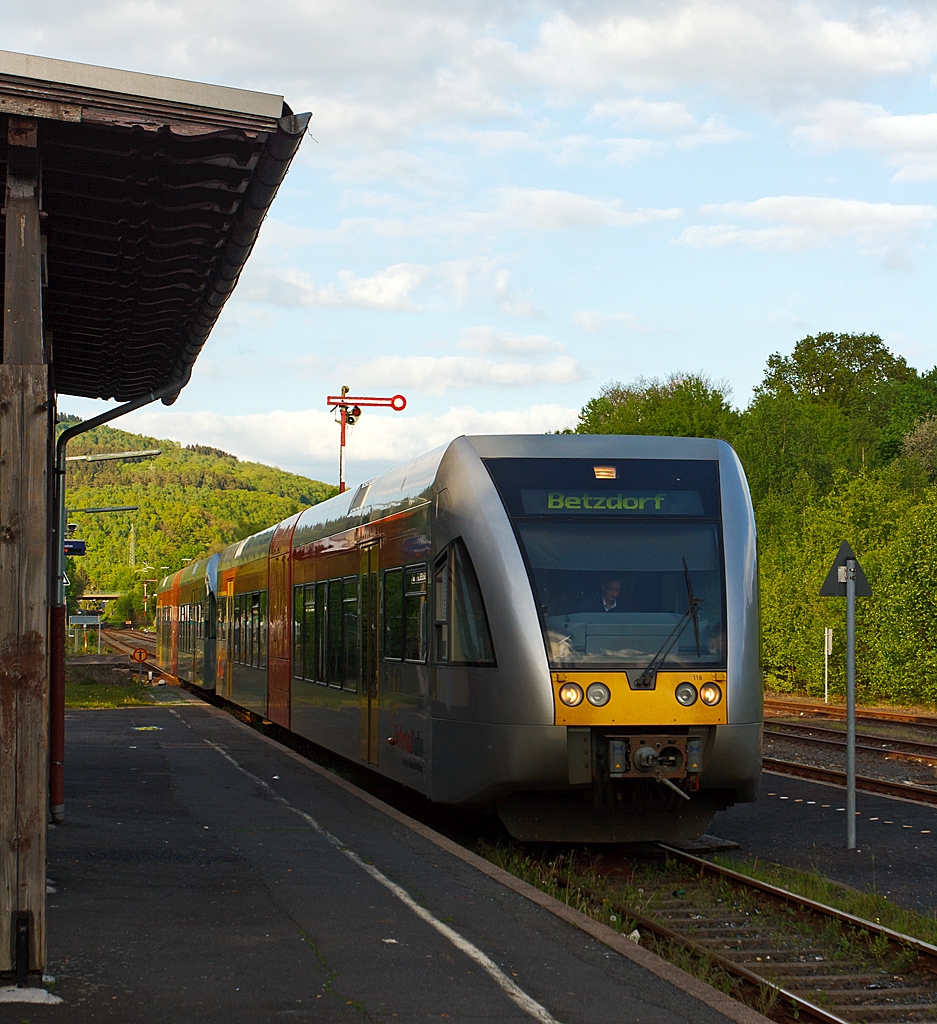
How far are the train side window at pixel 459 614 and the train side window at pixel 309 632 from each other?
6464 mm

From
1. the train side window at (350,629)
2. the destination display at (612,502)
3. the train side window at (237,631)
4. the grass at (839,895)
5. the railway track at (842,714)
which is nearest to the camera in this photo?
the grass at (839,895)

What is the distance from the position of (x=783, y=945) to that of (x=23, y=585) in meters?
4.90

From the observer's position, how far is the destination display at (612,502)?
1074cm

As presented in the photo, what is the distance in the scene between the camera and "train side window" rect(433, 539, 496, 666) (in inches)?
413

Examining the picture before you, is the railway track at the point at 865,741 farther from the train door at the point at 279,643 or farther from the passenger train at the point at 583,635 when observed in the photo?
the passenger train at the point at 583,635

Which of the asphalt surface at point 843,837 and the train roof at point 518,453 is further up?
the train roof at point 518,453

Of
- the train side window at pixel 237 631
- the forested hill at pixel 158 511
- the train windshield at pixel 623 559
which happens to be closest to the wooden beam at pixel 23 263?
the train windshield at pixel 623 559

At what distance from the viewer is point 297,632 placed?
18.7 m

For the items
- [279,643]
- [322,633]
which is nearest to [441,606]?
[322,633]

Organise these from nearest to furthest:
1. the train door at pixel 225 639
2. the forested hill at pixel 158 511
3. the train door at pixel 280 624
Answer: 1. the train door at pixel 280 624
2. the train door at pixel 225 639
3. the forested hill at pixel 158 511

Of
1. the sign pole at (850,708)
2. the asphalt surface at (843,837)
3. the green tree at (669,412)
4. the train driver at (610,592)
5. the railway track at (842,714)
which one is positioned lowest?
the railway track at (842,714)

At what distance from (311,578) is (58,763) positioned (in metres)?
6.95

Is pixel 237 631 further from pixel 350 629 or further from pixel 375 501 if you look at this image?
pixel 375 501

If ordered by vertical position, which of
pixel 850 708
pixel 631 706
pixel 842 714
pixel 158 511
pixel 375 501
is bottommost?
pixel 842 714
